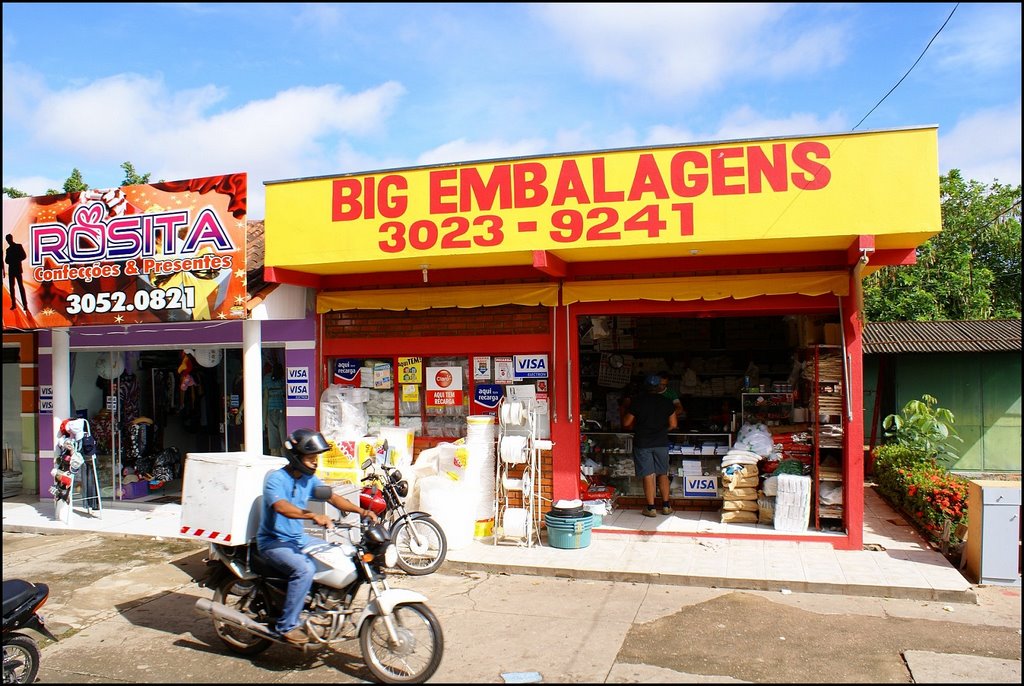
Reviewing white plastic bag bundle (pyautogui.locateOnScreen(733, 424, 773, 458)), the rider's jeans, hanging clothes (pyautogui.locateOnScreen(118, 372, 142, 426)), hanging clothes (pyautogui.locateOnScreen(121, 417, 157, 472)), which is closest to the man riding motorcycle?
the rider's jeans

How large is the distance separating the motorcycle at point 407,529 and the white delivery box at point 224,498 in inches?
82.3

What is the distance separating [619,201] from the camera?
8.88 metres

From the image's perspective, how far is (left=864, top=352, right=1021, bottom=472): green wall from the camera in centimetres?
1430

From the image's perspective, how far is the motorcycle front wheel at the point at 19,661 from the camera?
225 inches

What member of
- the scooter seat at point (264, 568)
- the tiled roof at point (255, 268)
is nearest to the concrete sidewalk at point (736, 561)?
the scooter seat at point (264, 568)

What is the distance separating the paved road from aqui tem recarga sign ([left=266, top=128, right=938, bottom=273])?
12.5 ft

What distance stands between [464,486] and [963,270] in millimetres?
16549

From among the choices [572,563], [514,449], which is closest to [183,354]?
[514,449]

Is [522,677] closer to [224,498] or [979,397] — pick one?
[224,498]

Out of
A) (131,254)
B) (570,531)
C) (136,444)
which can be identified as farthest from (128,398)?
(570,531)

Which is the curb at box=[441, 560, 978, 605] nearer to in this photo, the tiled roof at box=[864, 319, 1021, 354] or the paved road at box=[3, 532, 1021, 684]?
the paved road at box=[3, 532, 1021, 684]

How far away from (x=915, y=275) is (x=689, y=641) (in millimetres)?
16952

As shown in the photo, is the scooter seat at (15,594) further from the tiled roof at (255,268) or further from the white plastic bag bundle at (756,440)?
the white plastic bag bundle at (756,440)

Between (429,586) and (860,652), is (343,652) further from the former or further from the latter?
(860,652)
